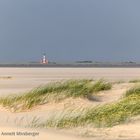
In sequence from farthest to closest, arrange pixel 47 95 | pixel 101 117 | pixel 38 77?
pixel 38 77
pixel 47 95
pixel 101 117

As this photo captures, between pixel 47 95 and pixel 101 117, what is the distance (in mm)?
4592

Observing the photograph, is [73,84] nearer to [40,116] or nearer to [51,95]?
[51,95]

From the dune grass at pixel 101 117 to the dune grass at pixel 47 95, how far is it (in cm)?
339

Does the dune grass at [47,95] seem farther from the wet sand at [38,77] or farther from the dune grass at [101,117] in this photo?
the wet sand at [38,77]

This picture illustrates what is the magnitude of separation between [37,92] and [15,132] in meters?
7.62

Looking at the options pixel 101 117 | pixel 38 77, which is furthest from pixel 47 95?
pixel 38 77

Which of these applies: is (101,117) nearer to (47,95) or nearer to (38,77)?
(47,95)

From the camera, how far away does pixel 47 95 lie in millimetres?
15836

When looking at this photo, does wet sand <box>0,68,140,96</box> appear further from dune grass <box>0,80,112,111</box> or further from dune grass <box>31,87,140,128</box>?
dune grass <box>31,87,140,128</box>

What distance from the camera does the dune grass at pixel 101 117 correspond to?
11.0 meters

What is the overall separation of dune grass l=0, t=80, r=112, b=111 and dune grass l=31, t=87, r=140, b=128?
3394 millimetres

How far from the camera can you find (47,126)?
1065 cm

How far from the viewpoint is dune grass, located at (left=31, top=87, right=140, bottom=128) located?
36.1ft

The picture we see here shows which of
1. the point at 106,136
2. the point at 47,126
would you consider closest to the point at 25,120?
the point at 47,126
